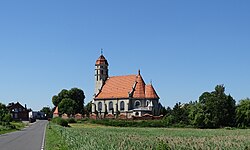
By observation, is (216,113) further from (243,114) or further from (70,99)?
(70,99)

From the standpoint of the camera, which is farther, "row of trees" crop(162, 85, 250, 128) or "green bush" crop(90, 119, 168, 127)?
"green bush" crop(90, 119, 168, 127)

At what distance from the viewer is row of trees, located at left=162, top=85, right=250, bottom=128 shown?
89.1 metres

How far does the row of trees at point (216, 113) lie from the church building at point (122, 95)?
22766mm

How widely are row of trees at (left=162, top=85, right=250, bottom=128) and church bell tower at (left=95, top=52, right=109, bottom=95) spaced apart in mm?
44915

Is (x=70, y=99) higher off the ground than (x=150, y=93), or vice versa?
(x=70, y=99)

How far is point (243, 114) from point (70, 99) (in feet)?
264

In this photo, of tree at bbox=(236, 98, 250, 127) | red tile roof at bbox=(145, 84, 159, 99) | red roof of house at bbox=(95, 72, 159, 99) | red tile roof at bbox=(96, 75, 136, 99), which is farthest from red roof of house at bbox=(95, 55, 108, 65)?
tree at bbox=(236, 98, 250, 127)

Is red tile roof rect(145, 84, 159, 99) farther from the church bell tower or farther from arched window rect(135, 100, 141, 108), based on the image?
the church bell tower

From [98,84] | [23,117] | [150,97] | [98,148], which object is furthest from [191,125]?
[23,117]

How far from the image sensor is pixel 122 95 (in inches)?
4995

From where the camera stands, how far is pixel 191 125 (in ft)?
302

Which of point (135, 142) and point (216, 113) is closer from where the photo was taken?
point (135, 142)

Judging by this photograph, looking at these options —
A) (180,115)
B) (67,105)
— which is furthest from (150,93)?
(67,105)

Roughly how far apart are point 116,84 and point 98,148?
118 meters
